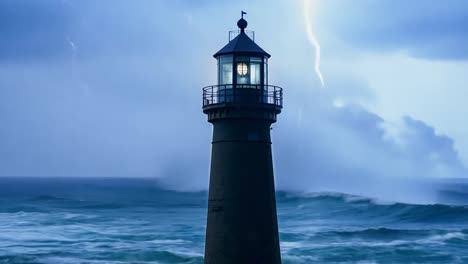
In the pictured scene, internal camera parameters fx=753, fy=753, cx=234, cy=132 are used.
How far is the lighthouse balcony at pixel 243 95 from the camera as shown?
11.4m

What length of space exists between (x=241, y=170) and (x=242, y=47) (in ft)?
6.29

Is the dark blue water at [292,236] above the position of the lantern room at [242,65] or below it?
below

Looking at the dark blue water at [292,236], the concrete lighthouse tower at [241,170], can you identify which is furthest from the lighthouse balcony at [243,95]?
the dark blue water at [292,236]

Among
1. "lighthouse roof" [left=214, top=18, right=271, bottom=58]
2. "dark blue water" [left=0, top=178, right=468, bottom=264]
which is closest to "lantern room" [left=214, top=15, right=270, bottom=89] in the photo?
"lighthouse roof" [left=214, top=18, right=271, bottom=58]

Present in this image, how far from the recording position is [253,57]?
11.7m

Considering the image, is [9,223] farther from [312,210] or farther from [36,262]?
[312,210]

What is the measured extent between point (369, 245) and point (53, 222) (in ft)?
58.9

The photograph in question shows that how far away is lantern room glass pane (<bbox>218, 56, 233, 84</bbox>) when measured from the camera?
1168 centimetres

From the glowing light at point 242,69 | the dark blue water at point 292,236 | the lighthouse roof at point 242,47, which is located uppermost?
the lighthouse roof at point 242,47

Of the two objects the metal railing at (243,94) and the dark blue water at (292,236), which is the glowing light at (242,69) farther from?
the dark blue water at (292,236)

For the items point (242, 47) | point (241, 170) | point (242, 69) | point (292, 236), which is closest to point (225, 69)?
point (242, 69)

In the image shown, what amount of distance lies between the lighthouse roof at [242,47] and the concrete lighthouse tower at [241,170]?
0.02m

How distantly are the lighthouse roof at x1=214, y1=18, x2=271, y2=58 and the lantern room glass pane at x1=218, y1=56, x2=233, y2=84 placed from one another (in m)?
0.10

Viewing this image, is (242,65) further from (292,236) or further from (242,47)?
(292,236)
